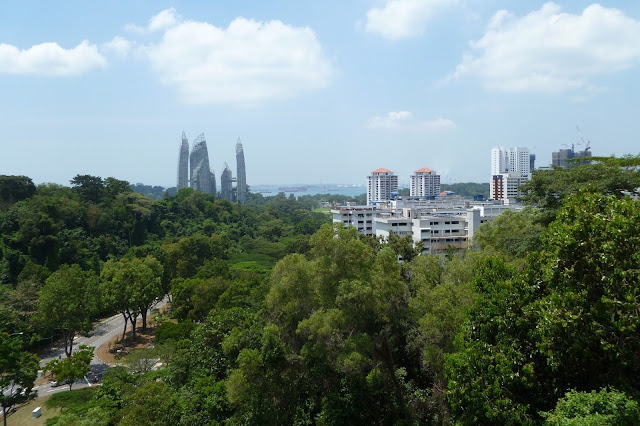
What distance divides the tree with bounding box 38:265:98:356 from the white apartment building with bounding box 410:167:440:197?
284 feet

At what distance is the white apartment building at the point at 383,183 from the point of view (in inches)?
3612

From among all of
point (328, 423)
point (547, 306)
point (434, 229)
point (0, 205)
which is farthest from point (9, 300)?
point (434, 229)

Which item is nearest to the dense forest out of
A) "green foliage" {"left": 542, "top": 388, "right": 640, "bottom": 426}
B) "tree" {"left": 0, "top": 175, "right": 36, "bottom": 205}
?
"green foliage" {"left": 542, "top": 388, "right": 640, "bottom": 426}

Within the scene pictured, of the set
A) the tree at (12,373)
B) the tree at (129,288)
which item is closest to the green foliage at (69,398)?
the tree at (12,373)

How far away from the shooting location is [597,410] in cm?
519

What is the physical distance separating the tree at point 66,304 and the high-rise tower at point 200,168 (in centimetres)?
7158

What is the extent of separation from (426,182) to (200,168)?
52.1 metres

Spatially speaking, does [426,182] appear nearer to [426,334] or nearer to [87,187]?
[87,187]

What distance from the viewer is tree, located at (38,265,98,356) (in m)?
18.8

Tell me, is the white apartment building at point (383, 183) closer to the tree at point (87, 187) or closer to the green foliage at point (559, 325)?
the tree at point (87, 187)

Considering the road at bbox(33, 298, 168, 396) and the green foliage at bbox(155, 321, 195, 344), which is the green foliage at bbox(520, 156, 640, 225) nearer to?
the green foliage at bbox(155, 321, 195, 344)

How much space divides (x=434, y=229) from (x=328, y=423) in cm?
2773

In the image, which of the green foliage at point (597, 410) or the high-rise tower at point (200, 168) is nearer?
the green foliage at point (597, 410)

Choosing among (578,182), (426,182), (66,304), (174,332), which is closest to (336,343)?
(578,182)
